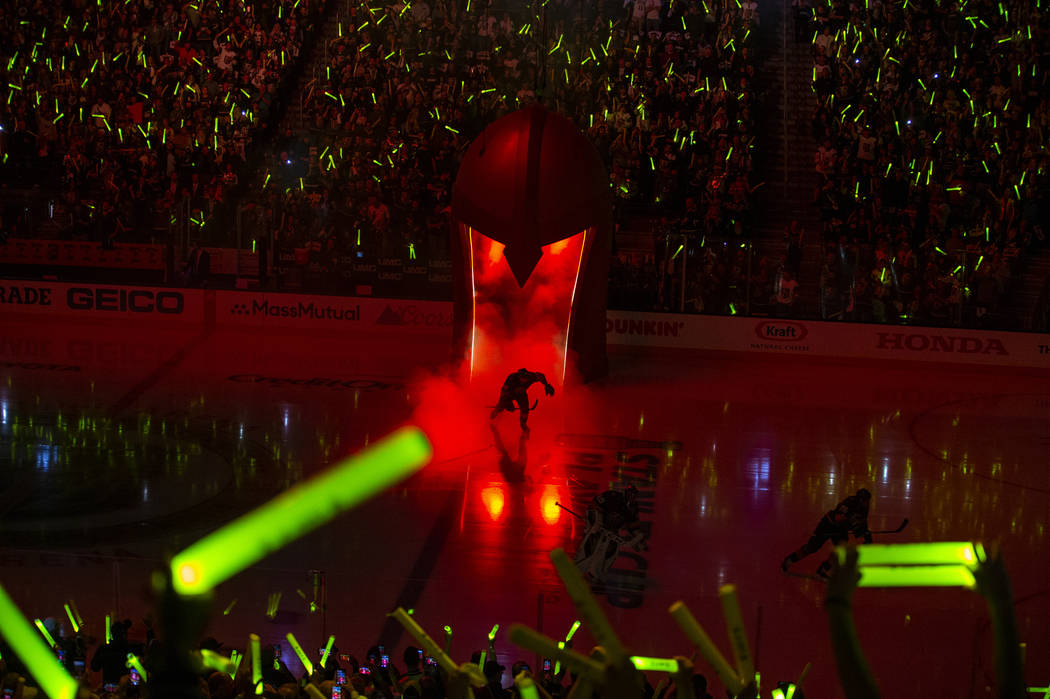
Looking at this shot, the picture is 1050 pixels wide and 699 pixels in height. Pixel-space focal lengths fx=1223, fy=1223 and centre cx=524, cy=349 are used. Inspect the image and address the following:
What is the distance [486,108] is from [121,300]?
24.4 ft

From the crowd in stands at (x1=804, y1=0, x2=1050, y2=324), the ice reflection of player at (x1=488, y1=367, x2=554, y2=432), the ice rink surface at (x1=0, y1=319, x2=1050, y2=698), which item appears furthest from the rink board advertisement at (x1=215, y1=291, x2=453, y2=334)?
the crowd in stands at (x1=804, y1=0, x2=1050, y2=324)

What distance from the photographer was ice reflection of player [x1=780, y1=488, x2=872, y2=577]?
1105cm

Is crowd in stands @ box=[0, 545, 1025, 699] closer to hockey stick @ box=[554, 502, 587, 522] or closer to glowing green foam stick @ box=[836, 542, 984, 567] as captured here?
glowing green foam stick @ box=[836, 542, 984, 567]

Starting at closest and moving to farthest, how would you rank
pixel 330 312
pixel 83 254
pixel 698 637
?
pixel 698 637
pixel 330 312
pixel 83 254

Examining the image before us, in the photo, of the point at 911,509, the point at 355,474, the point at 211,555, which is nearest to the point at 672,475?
the point at 911,509

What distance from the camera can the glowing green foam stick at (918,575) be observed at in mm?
2523

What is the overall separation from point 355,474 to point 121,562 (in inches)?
242

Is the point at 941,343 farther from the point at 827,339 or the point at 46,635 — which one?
the point at 46,635

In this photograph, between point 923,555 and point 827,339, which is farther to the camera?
point 827,339

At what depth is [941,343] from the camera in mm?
19125

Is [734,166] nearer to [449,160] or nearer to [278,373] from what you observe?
[449,160]

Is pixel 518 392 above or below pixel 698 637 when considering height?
above

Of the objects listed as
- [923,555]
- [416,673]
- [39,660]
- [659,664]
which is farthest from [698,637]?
[416,673]

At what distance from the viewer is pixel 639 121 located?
73.3 ft
